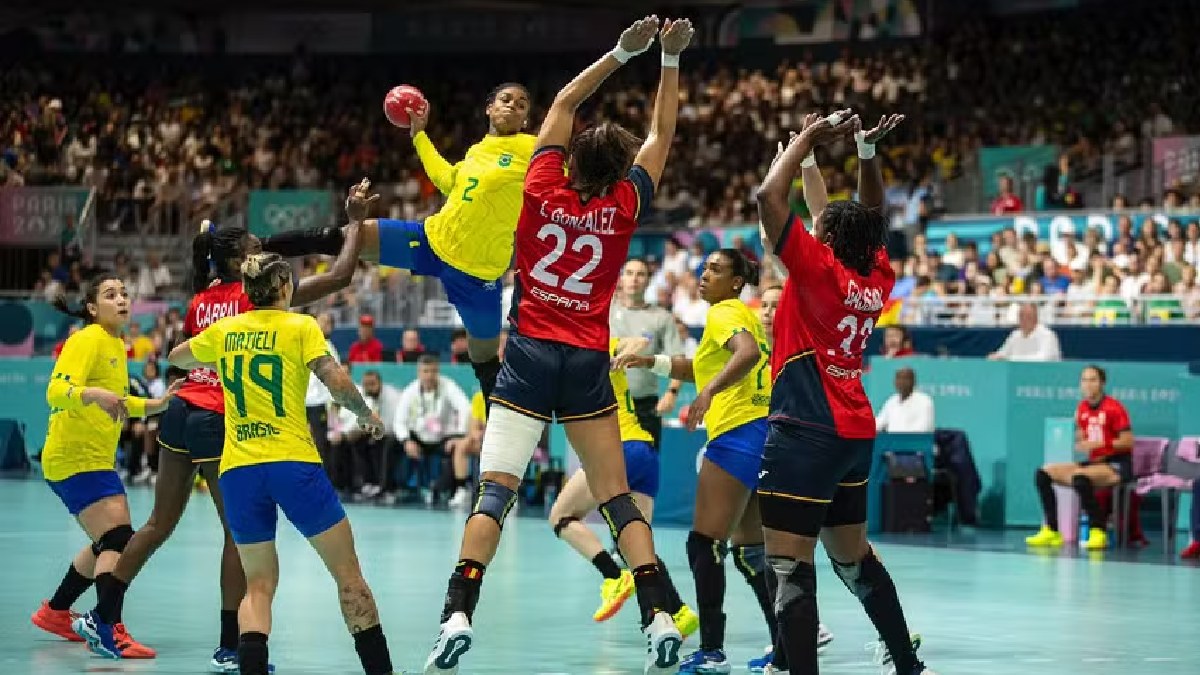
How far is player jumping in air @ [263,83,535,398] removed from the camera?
32.6ft

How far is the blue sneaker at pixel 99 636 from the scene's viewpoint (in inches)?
395

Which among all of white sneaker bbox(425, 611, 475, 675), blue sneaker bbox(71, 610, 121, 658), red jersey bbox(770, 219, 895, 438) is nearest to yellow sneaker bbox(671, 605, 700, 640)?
red jersey bbox(770, 219, 895, 438)

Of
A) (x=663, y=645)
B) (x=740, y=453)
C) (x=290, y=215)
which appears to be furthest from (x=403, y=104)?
(x=290, y=215)

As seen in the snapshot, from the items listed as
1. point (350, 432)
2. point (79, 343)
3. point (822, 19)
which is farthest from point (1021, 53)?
point (79, 343)

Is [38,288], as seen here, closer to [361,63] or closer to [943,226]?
[361,63]

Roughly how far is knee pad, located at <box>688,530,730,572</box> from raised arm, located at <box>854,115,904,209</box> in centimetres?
204

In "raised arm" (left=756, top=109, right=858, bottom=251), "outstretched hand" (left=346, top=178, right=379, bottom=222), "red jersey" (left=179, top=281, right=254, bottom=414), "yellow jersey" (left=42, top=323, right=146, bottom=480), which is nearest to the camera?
"raised arm" (left=756, top=109, right=858, bottom=251)

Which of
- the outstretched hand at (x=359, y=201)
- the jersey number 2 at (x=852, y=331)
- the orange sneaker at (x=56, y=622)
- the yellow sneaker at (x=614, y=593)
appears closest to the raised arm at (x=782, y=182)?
the jersey number 2 at (x=852, y=331)

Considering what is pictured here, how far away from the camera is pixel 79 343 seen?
10.4 metres

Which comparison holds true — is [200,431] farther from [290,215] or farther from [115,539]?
[290,215]

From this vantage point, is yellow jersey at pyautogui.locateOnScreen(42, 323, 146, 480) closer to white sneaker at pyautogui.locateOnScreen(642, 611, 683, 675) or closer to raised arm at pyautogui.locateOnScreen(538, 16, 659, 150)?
raised arm at pyautogui.locateOnScreen(538, 16, 659, 150)

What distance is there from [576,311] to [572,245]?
1.01ft

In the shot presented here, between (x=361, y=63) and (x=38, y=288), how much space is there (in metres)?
12.4

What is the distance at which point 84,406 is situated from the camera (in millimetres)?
10492
